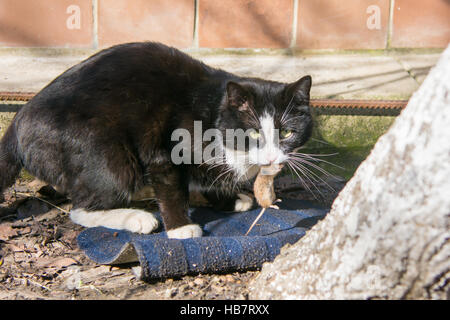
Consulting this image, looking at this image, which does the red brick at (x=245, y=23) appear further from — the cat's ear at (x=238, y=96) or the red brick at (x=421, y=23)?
the cat's ear at (x=238, y=96)

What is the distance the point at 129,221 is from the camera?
2602mm

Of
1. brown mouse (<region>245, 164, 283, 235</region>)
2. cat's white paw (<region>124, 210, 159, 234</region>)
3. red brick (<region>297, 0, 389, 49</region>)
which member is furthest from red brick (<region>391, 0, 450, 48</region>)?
cat's white paw (<region>124, 210, 159, 234</region>)

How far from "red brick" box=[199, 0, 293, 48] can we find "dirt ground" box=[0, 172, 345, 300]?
71.3 inches

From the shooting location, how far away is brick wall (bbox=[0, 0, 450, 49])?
393 centimetres

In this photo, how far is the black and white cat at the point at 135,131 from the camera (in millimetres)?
2588

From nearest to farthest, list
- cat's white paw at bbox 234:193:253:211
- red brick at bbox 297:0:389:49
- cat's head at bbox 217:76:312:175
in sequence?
1. cat's head at bbox 217:76:312:175
2. cat's white paw at bbox 234:193:253:211
3. red brick at bbox 297:0:389:49

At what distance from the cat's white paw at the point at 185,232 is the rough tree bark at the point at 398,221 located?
93cm

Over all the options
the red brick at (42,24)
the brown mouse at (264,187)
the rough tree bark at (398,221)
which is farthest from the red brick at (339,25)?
the rough tree bark at (398,221)

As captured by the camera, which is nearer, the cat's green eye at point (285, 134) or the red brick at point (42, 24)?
the cat's green eye at point (285, 134)

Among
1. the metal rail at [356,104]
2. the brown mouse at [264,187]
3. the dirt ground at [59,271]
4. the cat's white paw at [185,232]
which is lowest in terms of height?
the dirt ground at [59,271]

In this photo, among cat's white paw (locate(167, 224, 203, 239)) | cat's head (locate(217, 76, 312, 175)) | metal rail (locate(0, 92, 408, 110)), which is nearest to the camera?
cat's white paw (locate(167, 224, 203, 239))

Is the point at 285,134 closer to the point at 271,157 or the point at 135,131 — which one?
the point at 271,157

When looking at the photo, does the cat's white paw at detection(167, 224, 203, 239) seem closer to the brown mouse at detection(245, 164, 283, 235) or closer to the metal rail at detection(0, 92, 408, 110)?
the brown mouse at detection(245, 164, 283, 235)

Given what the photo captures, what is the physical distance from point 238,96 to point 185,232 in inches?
29.9
